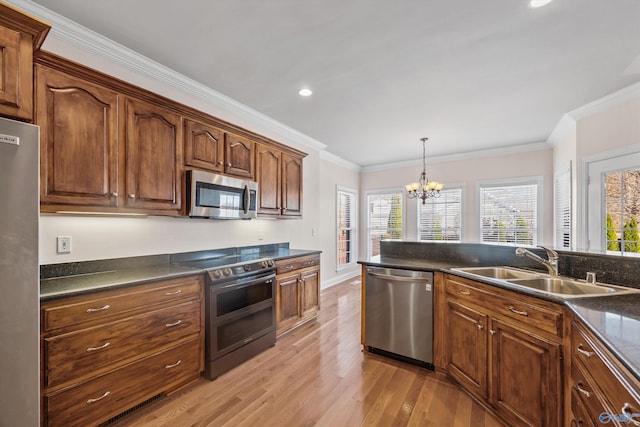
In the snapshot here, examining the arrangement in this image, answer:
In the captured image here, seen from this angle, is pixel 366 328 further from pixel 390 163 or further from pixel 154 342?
pixel 390 163

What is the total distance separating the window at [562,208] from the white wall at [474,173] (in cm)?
15

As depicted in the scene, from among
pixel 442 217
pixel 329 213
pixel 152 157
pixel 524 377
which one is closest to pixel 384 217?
pixel 442 217

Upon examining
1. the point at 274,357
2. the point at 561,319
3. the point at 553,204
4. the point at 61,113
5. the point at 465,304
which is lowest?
the point at 274,357

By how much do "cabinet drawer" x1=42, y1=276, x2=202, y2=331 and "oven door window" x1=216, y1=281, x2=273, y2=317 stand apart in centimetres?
27

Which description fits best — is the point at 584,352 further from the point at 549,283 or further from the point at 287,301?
the point at 287,301

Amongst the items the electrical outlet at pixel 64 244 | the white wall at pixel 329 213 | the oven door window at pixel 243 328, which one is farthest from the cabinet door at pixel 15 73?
the white wall at pixel 329 213

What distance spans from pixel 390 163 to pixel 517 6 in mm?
4646

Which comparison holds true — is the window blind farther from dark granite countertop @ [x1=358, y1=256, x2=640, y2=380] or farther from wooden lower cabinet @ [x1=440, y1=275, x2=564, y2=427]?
dark granite countertop @ [x1=358, y1=256, x2=640, y2=380]

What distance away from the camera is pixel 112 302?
5.92 ft

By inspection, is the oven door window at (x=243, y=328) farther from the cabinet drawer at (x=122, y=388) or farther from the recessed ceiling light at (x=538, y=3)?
the recessed ceiling light at (x=538, y=3)

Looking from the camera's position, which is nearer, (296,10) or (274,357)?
(296,10)

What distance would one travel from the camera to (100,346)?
69.4 inches

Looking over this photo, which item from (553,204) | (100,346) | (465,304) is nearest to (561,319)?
(465,304)

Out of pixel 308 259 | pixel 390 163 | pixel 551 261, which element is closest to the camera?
pixel 551 261
